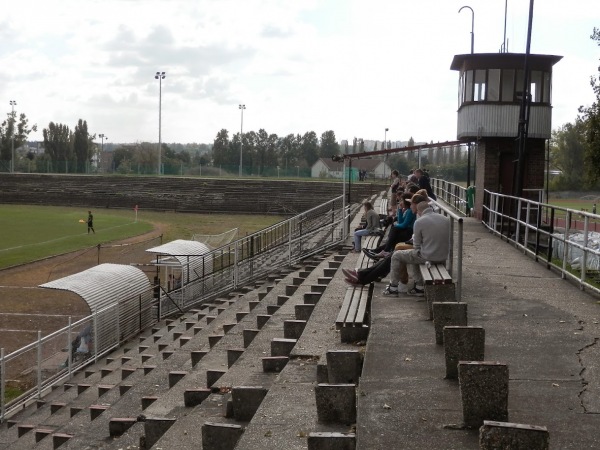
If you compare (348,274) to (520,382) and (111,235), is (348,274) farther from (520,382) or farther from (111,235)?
(111,235)

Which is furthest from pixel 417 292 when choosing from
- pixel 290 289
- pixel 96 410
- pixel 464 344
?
pixel 290 289

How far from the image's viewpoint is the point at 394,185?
1870 centimetres

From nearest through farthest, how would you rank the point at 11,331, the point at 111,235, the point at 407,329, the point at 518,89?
the point at 407,329 → the point at 11,331 → the point at 518,89 → the point at 111,235

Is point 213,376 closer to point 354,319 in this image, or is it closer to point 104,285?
point 354,319

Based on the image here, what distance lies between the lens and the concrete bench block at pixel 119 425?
10500 mm

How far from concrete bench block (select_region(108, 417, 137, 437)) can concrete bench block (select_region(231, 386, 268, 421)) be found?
2.99 meters

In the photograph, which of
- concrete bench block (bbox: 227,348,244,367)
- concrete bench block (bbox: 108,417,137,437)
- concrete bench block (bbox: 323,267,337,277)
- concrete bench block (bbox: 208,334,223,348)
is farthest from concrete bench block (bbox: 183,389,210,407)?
concrete bench block (bbox: 323,267,337,277)

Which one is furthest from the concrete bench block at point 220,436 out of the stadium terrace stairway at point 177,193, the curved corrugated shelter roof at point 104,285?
the stadium terrace stairway at point 177,193

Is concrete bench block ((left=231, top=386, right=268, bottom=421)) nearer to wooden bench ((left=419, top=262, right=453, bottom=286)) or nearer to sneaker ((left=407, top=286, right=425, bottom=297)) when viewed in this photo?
wooden bench ((left=419, top=262, right=453, bottom=286))

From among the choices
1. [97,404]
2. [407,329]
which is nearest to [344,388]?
[407,329]

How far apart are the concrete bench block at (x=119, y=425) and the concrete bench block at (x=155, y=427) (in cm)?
178

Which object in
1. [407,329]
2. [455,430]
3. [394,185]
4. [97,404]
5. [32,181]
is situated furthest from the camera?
[32,181]

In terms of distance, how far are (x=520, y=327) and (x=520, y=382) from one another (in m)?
2.14

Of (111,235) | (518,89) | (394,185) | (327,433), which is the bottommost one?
(111,235)
